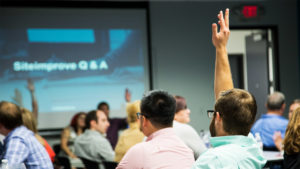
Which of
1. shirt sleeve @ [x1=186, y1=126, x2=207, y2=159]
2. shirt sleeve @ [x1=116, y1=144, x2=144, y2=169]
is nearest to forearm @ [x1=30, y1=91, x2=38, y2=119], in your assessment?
shirt sleeve @ [x1=186, y1=126, x2=207, y2=159]

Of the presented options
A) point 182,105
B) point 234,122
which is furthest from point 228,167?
point 182,105

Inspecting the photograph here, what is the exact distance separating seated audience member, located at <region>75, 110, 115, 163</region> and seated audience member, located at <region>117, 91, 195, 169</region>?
8.23ft

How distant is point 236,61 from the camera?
1078 cm

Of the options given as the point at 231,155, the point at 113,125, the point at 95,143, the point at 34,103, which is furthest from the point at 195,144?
the point at 34,103

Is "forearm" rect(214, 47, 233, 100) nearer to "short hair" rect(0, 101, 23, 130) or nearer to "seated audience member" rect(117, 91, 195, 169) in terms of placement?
"seated audience member" rect(117, 91, 195, 169)

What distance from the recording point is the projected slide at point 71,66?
7.02 m

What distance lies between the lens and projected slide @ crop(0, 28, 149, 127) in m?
7.02

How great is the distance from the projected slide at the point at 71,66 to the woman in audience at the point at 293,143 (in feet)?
15.2

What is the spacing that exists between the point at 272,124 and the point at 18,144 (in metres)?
3.16

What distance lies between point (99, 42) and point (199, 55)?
1.74 m

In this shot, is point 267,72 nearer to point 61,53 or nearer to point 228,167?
point 61,53

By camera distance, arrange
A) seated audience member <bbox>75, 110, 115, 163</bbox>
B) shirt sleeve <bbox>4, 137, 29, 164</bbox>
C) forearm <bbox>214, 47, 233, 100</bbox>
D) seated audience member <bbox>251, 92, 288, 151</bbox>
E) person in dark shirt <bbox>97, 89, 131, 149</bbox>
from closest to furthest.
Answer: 1. forearm <bbox>214, 47, 233, 100</bbox>
2. shirt sleeve <bbox>4, 137, 29, 164</bbox>
3. seated audience member <bbox>75, 110, 115, 163</bbox>
4. seated audience member <bbox>251, 92, 288, 151</bbox>
5. person in dark shirt <bbox>97, 89, 131, 149</bbox>

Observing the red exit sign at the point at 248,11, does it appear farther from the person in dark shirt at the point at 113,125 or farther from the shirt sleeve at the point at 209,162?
the shirt sleeve at the point at 209,162

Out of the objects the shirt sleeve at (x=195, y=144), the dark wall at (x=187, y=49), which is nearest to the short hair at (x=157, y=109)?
the shirt sleeve at (x=195, y=144)
